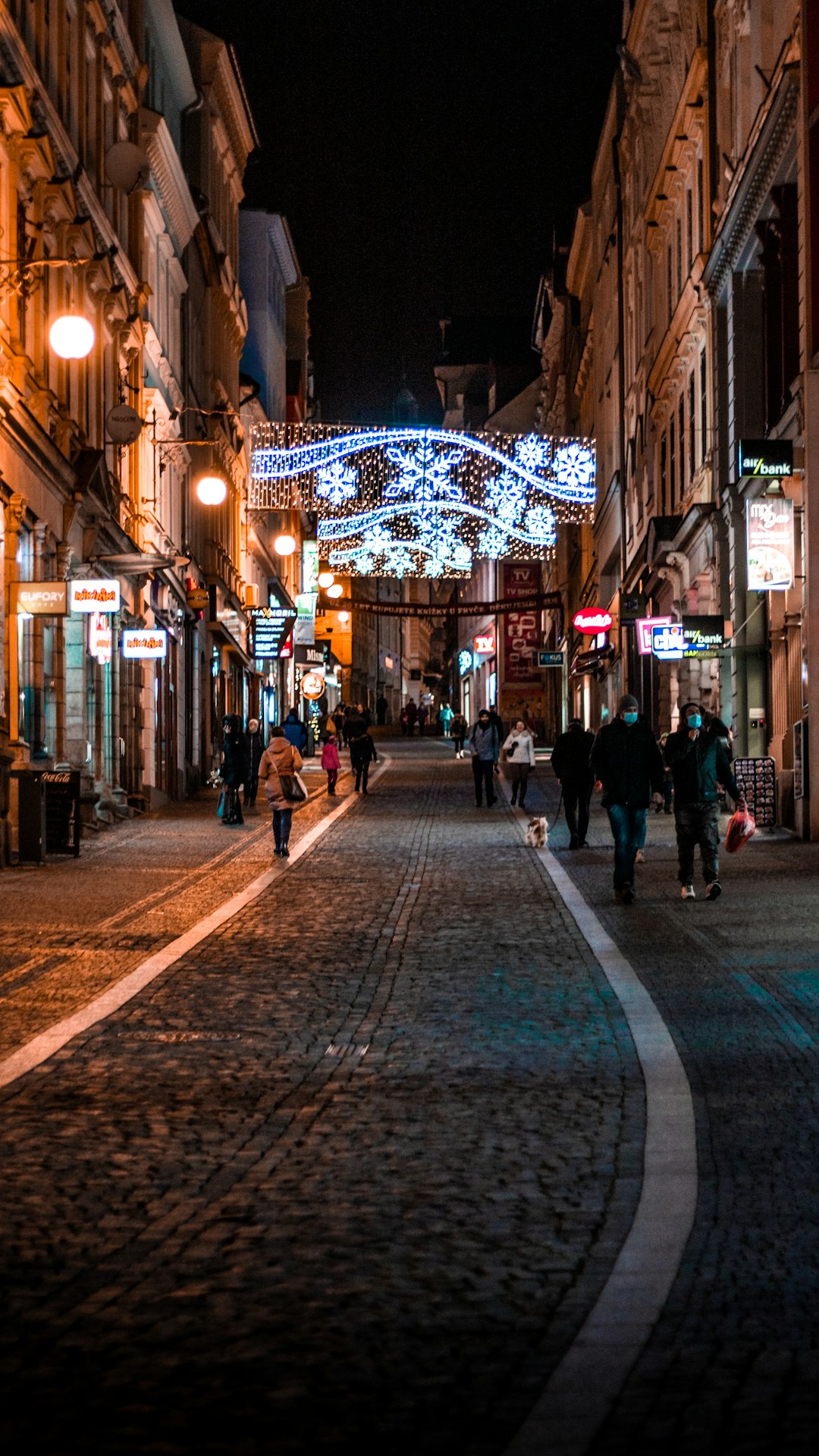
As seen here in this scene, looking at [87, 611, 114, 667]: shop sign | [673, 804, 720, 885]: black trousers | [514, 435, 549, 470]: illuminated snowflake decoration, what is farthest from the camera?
[514, 435, 549, 470]: illuminated snowflake decoration

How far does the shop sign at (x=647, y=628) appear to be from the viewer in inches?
1325

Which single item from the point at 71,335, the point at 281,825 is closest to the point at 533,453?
the point at 281,825

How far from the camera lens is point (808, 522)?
926 inches

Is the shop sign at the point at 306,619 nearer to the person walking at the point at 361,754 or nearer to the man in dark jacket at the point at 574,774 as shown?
the person walking at the point at 361,754

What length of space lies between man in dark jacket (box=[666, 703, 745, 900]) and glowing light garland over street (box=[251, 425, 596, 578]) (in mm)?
26006

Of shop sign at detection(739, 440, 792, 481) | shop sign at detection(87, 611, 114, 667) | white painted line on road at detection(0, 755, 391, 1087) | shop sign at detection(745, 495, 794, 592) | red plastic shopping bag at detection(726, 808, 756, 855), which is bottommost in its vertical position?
white painted line on road at detection(0, 755, 391, 1087)

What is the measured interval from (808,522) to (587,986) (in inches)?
528

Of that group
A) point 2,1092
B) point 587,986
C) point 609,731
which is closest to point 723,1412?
point 2,1092

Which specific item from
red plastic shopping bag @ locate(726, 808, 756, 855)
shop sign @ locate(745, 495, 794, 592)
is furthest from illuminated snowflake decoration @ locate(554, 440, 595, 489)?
red plastic shopping bag @ locate(726, 808, 756, 855)

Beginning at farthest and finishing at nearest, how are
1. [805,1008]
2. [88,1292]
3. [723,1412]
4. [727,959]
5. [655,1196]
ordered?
[727,959] < [805,1008] < [655,1196] < [88,1292] < [723,1412]

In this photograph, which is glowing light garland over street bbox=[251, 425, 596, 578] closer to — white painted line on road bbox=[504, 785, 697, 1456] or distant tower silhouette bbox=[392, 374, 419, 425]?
white painted line on road bbox=[504, 785, 697, 1456]

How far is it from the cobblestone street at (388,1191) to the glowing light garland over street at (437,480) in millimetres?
29004

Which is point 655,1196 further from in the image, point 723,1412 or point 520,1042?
point 520,1042

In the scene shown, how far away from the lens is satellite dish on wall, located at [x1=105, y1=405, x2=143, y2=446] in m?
29.4
